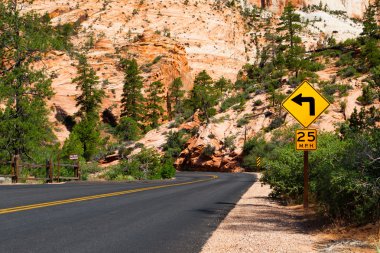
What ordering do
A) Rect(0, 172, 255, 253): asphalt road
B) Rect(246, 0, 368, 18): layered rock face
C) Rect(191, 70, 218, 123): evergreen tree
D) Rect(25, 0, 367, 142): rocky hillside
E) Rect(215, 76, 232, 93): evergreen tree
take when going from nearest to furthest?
Rect(0, 172, 255, 253): asphalt road, Rect(191, 70, 218, 123): evergreen tree, Rect(25, 0, 367, 142): rocky hillside, Rect(215, 76, 232, 93): evergreen tree, Rect(246, 0, 368, 18): layered rock face

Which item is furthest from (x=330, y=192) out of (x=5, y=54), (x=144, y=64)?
(x=144, y=64)

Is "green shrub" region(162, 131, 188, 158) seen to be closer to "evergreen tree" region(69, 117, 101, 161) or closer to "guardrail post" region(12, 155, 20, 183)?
"evergreen tree" region(69, 117, 101, 161)

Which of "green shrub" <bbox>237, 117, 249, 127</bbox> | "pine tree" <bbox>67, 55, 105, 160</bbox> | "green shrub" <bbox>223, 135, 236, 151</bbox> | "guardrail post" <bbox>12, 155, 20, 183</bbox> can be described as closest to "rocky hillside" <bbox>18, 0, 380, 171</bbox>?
"green shrub" <bbox>223, 135, 236, 151</bbox>

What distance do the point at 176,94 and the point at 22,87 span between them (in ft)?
202

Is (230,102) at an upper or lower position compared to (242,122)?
upper

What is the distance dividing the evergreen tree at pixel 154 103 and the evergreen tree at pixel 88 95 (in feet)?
32.3

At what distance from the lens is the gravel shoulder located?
743cm

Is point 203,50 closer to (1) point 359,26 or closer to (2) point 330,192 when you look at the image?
(1) point 359,26

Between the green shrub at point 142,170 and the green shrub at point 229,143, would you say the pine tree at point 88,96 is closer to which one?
the green shrub at point 229,143

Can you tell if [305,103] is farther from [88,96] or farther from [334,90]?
[88,96]

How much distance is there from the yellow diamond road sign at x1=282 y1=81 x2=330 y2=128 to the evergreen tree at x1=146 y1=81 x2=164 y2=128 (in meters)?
73.4

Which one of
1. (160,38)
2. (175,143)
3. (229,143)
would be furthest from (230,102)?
(160,38)

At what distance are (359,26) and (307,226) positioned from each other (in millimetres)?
165476

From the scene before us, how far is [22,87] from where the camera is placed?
3134cm
